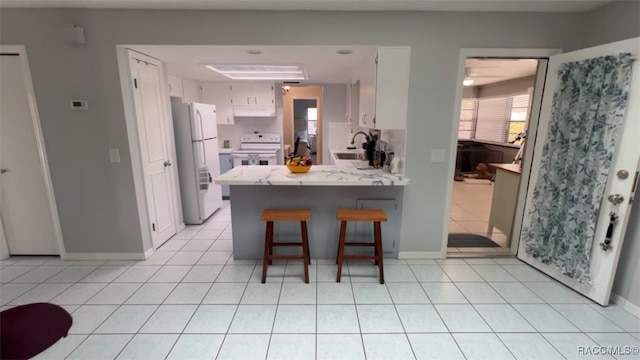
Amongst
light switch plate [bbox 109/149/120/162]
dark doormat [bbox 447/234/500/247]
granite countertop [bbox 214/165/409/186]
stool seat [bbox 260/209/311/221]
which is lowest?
dark doormat [bbox 447/234/500/247]

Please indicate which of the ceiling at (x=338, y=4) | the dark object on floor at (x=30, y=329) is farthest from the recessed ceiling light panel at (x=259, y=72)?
the dark object on floor at (x=30, y=329)

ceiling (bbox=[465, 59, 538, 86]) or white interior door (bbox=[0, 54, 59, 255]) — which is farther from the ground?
ceiling (bbox=[465, 59, 538, 86])

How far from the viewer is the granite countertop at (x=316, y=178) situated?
8.41 ft

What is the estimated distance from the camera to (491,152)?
7148mm

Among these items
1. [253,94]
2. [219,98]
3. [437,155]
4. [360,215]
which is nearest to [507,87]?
→ [437,155]

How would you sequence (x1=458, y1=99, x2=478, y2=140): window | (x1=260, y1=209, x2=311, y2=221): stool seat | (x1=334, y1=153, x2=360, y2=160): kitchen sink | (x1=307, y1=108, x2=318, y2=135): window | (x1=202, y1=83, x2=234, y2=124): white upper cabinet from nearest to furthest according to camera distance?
(x1=260, y1=209, x2=311, y2=221): stool seat, (x1=334, y1=153, x2=360, y2=160): kitchen sink, (x1=202, y1=83, x2=234, y2=124): white upper cabinet, (x1=458, y1=99, x2=478, y2=140): window, (x1=307, y1=108, x2=318, y2=135): window

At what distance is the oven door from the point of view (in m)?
5.12

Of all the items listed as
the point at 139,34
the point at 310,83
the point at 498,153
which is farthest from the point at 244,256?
the point at 498,153

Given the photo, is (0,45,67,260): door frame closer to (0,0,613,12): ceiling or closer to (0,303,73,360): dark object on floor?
(0,0,613,12): ceiling

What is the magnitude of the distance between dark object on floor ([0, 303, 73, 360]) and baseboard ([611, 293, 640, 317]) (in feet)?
11.5

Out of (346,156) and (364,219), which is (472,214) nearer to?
(346,156)

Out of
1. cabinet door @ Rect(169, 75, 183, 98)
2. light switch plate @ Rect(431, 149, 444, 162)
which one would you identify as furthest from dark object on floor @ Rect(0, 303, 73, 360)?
cabinet door @ Rect(169, 75, 183, 98)

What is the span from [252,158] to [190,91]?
155 cm

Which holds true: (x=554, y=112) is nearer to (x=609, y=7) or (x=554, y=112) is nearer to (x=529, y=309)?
(x=609, y=7)
